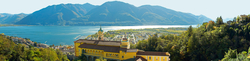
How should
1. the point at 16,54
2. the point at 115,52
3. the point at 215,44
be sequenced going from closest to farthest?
the point at 16,54
the point at 115,52
the point at 215,44

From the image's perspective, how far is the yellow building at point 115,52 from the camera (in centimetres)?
2725

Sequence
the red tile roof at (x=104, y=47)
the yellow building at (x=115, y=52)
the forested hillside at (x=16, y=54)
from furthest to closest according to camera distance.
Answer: the red tile roof at (x=104, y=47) → the yellow building at (x=115, y=52) → the forested hillside at (x=16, y=54)

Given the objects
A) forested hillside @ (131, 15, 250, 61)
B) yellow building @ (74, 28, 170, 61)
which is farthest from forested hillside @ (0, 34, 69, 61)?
forested hillside @ (131, 15, 250, 61)

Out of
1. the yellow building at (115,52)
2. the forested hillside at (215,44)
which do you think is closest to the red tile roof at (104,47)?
the yellow building at (115,52)

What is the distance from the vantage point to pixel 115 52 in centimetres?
2930

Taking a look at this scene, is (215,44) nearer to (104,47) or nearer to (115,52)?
(115,52)

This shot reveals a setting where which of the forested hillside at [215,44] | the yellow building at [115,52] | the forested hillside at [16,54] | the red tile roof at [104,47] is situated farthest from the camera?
the forested hillside at [215,44]

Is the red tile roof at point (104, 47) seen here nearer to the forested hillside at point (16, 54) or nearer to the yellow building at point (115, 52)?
the yellow building at point (115, 52)

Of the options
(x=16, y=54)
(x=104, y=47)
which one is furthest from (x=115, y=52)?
(x=16, y=54)

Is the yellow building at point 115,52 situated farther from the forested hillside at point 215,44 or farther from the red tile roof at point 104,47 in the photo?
the forested hillside at point 215,44

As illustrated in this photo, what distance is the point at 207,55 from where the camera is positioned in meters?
32.0

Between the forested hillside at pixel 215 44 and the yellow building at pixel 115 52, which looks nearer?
the yellow building at pixel 115 52

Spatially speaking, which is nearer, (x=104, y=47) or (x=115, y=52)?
(x=115, y=52)

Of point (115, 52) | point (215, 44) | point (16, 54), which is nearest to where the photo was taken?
point (16, 54)
